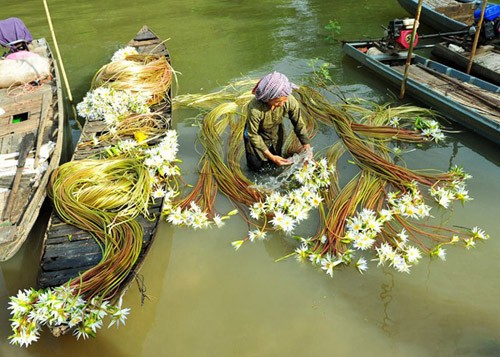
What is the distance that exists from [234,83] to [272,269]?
187 inches

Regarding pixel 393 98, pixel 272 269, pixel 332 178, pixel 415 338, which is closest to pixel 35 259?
pixel 272 269

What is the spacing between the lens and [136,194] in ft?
14.3

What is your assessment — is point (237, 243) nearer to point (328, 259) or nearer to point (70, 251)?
point (328, 259)

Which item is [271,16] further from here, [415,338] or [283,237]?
[415,338]

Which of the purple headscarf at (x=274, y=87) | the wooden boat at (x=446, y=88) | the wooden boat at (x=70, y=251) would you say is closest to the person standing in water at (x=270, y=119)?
the purple headscarf at (x=274, y=87)

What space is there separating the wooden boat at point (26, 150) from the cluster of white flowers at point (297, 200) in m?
2.47

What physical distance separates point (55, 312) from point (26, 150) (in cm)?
277

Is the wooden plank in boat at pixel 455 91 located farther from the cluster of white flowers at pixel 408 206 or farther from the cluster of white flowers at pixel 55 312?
the cluster of white flowers at pixel 55 312

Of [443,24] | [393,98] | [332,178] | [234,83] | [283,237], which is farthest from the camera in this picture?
[443,24]

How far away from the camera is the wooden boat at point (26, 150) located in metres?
3.85

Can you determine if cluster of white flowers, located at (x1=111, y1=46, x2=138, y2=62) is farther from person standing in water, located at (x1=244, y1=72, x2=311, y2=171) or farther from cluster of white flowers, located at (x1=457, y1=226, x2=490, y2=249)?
cluster of white flowers, located at (x1=457, y1=226, x2=490, y2=249)

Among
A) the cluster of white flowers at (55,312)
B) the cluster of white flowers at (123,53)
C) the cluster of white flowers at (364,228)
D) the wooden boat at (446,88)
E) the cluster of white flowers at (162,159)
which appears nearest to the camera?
the cluster of white flowers at (55,312)

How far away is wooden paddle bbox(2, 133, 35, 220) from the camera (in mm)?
4035

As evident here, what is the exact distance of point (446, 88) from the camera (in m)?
6.43
